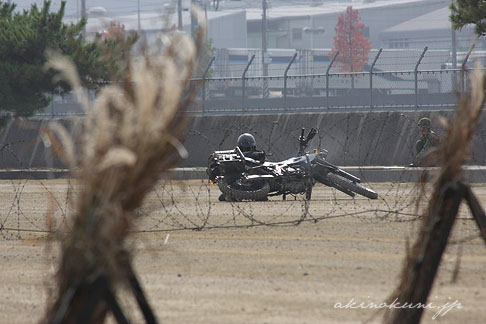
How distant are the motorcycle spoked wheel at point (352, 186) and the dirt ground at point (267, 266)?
287 millimetres

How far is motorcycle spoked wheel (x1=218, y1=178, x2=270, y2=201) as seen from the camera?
16578 millimetres

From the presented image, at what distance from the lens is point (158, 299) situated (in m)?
8.07

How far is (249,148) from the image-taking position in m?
17.3

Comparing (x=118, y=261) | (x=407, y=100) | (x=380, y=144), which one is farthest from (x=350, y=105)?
(x=118, y=261)

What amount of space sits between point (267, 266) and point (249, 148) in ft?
25.3

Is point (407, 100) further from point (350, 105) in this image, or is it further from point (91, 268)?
point (91, 268)

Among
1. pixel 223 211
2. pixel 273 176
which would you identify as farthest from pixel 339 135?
pixel 223 211

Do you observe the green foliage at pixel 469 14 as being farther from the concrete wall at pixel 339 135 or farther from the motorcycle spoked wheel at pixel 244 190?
the motorcycle spoked wheel at pixel 244 190

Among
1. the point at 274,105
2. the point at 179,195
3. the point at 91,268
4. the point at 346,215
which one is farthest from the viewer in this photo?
the point at 274,105

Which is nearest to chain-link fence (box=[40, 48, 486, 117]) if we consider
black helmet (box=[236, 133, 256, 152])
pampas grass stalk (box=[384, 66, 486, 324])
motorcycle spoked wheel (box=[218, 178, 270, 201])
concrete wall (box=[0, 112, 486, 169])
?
concrete wall (box=[0, 112, 486, 169])

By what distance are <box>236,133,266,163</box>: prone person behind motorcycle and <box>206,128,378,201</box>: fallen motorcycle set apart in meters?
0.28

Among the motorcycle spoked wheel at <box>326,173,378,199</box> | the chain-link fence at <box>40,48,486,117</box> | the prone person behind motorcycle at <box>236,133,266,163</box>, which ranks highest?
the chain-link fence at <box>40,48,486,117</box>

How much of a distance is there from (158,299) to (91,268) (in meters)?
4.02

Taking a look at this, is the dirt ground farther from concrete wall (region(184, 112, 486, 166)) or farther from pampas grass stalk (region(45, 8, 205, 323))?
concrete wall (region(184, 112, 486, 166))
